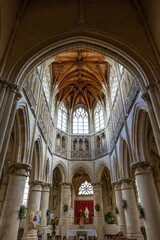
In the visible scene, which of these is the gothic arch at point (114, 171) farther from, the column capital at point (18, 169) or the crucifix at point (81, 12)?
the crucifix at point (81, 12)

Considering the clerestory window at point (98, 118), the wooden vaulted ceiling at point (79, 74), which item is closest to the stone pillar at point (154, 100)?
the wooden vaulted ceiling at point (79, 74)

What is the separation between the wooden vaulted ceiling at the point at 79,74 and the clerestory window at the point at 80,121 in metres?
1.38

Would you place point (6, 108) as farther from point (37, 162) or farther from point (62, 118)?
point (62, 118)

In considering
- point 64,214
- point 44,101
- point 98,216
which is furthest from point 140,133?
point 64,214

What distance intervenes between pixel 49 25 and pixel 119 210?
1529 cm

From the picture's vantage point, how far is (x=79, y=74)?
21703 millimetres

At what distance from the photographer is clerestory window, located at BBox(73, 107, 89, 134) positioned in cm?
2431

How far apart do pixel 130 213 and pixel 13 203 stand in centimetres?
810

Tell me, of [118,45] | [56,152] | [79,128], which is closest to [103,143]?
[79,128]

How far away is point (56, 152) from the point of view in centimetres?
2008

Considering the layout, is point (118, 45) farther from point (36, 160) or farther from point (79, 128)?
point (79, 128)

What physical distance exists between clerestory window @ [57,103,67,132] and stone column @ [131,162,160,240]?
13.7 meters

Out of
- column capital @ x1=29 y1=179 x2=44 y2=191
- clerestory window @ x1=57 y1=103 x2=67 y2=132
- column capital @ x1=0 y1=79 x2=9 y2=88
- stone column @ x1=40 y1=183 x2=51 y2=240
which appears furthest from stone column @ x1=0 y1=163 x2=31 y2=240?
clerestory window @ x1=57 y1=103 x2=67 y2=132

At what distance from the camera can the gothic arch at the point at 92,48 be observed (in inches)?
342
